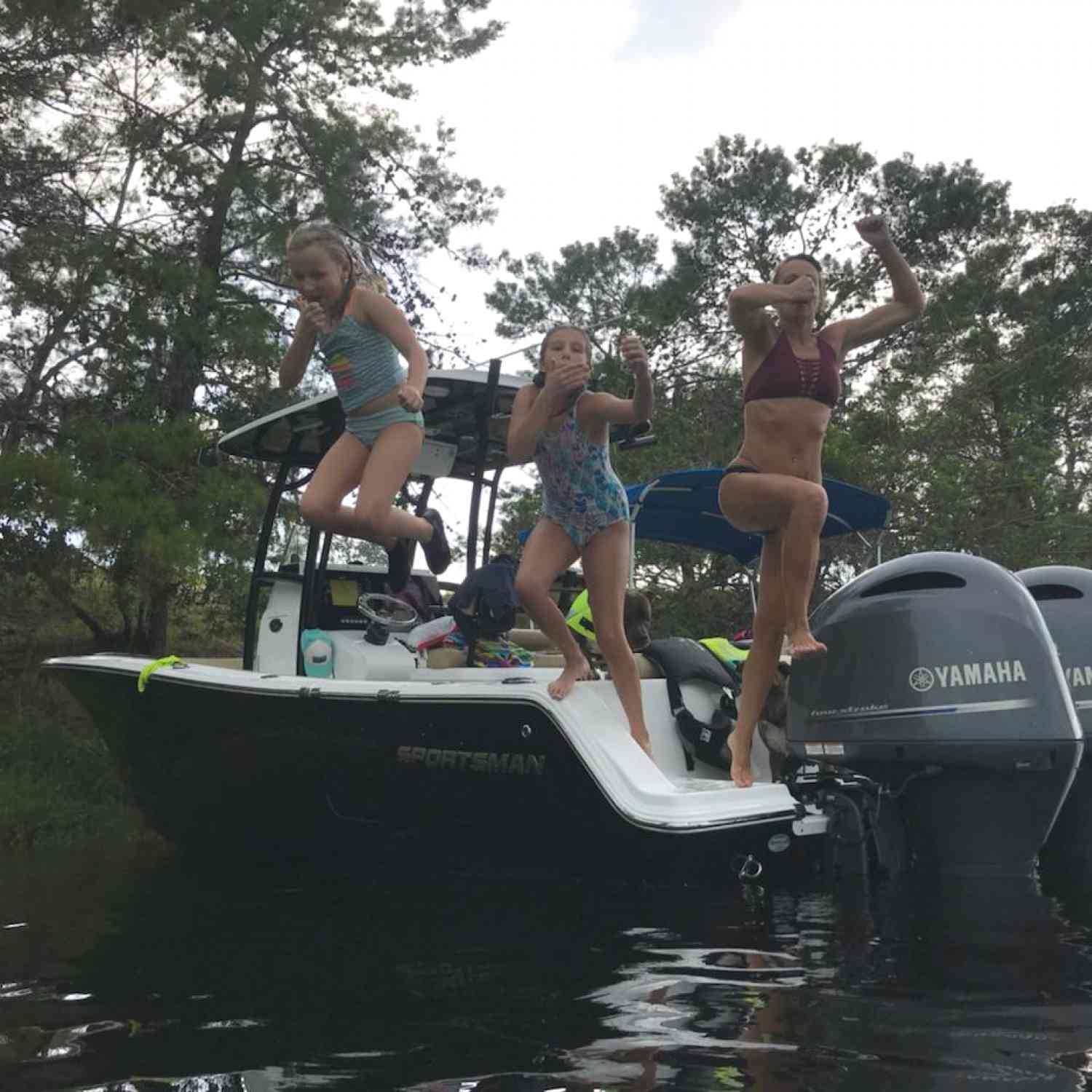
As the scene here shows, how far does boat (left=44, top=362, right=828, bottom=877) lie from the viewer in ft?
11.4

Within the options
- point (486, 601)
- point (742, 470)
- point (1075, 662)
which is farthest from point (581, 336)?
point (1075, 662)

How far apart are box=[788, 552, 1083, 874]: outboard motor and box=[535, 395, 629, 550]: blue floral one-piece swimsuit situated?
0.97 metres

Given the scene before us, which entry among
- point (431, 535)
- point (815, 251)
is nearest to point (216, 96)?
point (431, 535)

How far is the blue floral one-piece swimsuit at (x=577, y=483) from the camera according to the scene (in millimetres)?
4141

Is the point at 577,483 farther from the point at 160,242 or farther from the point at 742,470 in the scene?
the point at 160,242

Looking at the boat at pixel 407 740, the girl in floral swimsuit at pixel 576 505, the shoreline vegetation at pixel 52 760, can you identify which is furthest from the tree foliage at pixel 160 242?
the girl in floral swimsuit at pixel 576 505

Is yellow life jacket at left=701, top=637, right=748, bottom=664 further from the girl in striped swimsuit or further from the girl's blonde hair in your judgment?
the girl's blonde hair

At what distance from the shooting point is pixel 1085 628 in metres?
3.94

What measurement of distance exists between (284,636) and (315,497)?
1377 mm

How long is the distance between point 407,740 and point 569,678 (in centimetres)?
57

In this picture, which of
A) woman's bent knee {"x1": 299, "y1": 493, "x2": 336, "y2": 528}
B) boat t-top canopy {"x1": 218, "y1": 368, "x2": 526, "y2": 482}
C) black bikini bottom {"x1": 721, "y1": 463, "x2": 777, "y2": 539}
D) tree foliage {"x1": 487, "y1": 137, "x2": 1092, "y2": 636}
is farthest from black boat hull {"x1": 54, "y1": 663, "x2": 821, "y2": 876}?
tree foliage {"x1": 487, "y1": 137, "x2": 1092, "y2": 636}

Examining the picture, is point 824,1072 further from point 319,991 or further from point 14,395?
point 14,395

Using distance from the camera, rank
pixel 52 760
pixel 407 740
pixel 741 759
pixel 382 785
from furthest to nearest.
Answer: pixel 52 760 < pixel 382 785 < pixel 407 740 < pixel 741 759

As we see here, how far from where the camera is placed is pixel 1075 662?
3.88 meters
